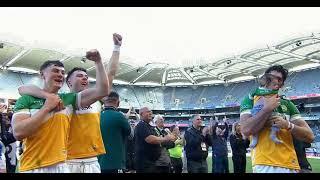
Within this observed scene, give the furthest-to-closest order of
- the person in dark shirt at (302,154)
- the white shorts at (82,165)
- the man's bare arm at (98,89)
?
1. the person in dark shirt at (302,154)
2. the white shorts at (82,165)
3. the man's bare arm at (98,89)

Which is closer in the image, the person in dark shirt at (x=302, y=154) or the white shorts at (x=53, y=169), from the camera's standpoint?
the white shorts at (x=53, y=169)

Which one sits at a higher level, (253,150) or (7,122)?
(7,122)

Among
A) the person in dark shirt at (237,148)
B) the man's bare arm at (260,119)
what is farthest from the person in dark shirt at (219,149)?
the man's bare arm at (260,119)

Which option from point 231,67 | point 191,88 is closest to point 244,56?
point 231,67

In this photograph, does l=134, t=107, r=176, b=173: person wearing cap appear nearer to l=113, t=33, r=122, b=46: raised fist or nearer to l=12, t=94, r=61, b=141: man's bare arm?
l=113, t=33, r=122, b=46: raised fist

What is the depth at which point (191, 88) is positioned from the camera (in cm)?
5425

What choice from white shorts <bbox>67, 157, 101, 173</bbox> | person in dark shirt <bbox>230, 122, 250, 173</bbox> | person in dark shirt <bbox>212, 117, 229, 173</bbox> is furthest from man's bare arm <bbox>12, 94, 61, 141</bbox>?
person in dark shirt <bbox>212, 117, 229, 173</bbox>

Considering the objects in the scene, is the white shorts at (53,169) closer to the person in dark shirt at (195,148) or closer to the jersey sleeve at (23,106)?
the jersey sleeve at (23,106)

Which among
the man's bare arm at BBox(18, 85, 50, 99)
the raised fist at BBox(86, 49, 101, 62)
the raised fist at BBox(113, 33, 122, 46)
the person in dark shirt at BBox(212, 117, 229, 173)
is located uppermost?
the raised fist at BBox(113, 33, 122, 46)

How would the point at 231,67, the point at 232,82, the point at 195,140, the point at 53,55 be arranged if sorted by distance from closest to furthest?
the point at 195,140 → the point at 53,55 → the point at 231,67 → the point at 232,82

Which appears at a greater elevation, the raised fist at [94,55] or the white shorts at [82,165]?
the raised fist at [94,55]

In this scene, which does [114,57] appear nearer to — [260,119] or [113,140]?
[113,140]

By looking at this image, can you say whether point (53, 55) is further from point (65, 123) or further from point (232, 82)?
point (65, 123)
